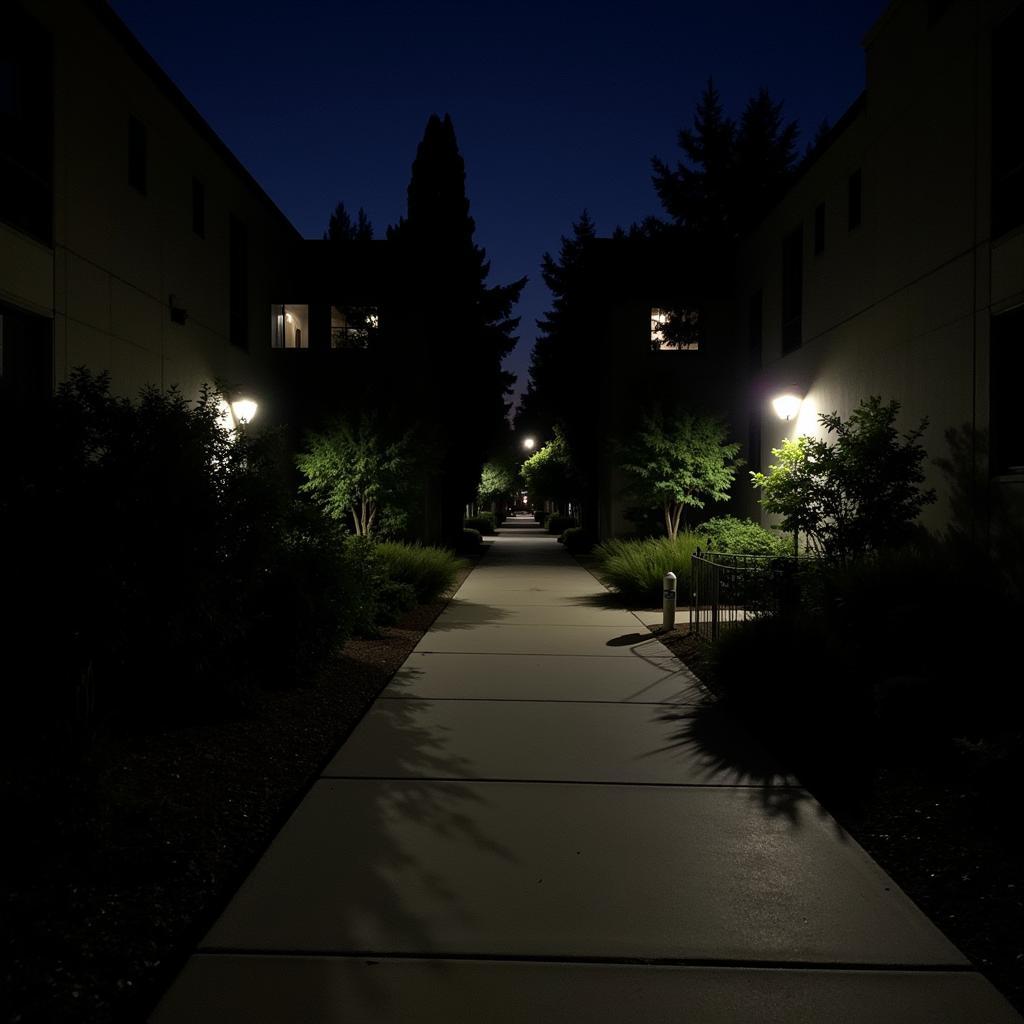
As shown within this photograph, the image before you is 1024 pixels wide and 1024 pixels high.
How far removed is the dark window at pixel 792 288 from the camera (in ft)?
62.2

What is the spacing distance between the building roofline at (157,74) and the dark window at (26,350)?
4.60 metres

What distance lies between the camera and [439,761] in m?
5.88

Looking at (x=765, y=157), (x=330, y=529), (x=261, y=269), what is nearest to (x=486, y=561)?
(x=261, y=269)

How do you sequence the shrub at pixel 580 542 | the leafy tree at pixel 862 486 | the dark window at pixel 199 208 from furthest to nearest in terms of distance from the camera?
the shrub at pixel 580 542
the dark window at pixel 199 208
the leafy tree at pixel 862 486

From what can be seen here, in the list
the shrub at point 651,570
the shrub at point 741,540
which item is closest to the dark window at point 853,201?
the shrub at point 741,540

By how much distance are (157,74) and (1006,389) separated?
1366 centimetres

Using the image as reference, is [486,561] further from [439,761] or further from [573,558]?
[439,761]

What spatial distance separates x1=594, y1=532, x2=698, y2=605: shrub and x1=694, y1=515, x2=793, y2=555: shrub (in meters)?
0.47

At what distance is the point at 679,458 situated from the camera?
69.7ft

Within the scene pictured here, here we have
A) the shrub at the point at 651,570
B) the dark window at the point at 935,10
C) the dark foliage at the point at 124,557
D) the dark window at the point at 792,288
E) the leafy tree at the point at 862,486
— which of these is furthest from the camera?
the dark window at the point at 792,288

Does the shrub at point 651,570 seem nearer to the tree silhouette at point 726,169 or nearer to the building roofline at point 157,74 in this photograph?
the building roofline at point 157,74

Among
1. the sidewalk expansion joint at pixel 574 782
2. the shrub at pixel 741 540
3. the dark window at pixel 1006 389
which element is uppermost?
the dark window at pixel 1006 389

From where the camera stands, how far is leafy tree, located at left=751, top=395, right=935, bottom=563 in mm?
12031

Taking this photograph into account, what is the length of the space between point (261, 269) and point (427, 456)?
20.8ft
